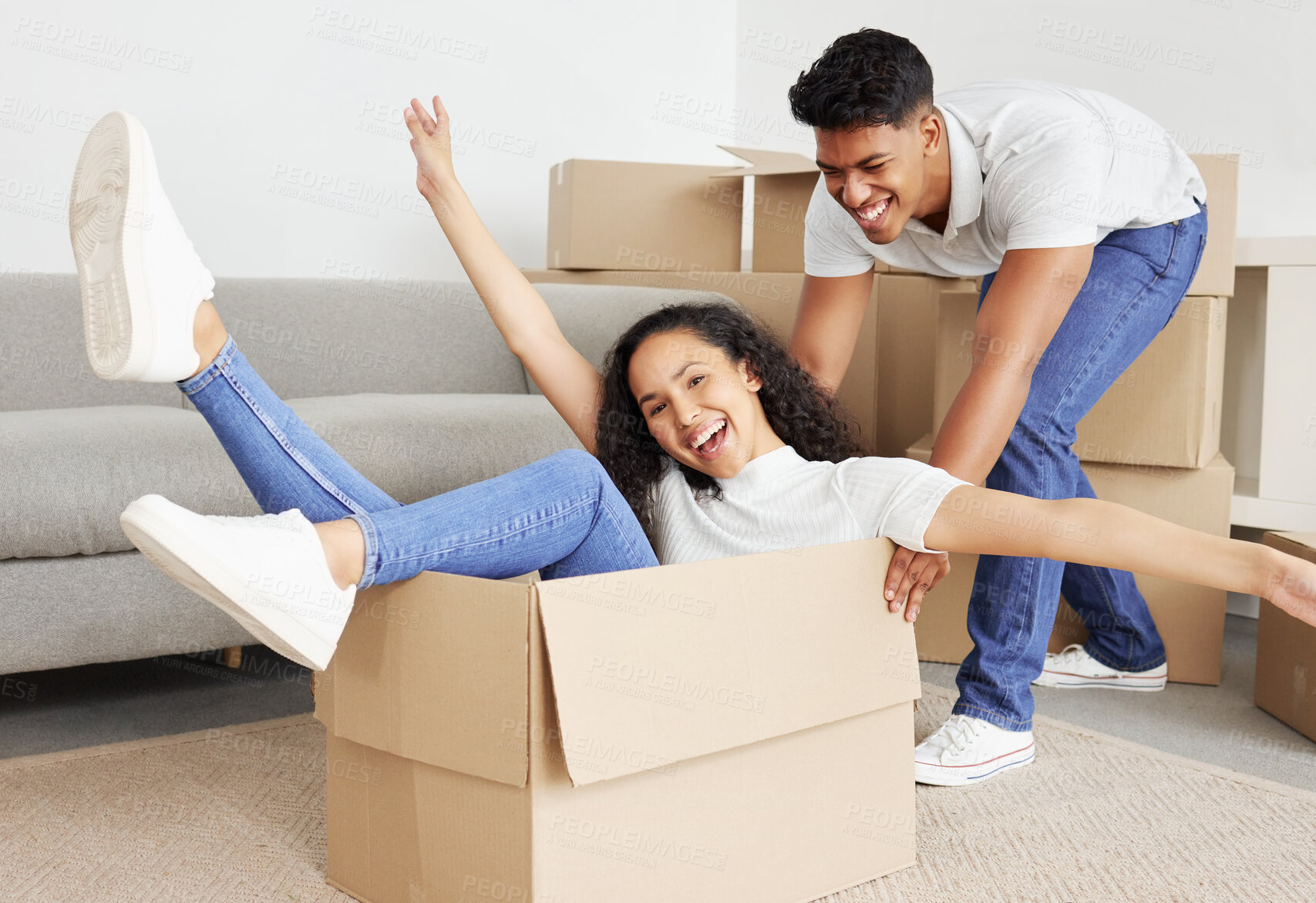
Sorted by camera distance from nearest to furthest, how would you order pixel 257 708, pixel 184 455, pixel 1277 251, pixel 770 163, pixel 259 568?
pixel 259 568 < pixel 184 455 < pixel 257 708 < pixel 1277 251 < pixel 770 163

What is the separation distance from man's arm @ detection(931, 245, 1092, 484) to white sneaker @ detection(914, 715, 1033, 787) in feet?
1.09

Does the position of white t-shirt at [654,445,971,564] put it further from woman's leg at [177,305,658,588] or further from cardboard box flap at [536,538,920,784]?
woman's leg at [177,305,658,588]

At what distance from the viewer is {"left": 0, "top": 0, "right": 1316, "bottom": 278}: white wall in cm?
214

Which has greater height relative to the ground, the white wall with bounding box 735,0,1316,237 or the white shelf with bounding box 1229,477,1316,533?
the white wall with bounding box 735,0,1316,237

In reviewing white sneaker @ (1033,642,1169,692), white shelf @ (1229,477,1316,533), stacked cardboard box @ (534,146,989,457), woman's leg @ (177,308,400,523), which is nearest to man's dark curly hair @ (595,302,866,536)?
woman's leg @ (177,308,400,523)

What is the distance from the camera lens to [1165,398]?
162cm

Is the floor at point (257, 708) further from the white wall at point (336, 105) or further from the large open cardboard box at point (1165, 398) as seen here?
the white wall at point (336, 105)

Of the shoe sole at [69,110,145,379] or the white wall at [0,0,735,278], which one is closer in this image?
the shoe sole at [69,110,145,379]

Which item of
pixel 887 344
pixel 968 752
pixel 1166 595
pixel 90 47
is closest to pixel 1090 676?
pixel 1166 595

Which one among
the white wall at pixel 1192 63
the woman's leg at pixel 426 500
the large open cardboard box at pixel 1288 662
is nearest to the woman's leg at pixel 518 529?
the woman's leg at pixel 426 500

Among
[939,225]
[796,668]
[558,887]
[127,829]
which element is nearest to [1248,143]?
[939,225]

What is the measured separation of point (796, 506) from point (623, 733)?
0.39 m

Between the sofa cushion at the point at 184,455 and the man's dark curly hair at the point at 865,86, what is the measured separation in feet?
2.29

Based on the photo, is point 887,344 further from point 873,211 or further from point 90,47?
point 90,47
